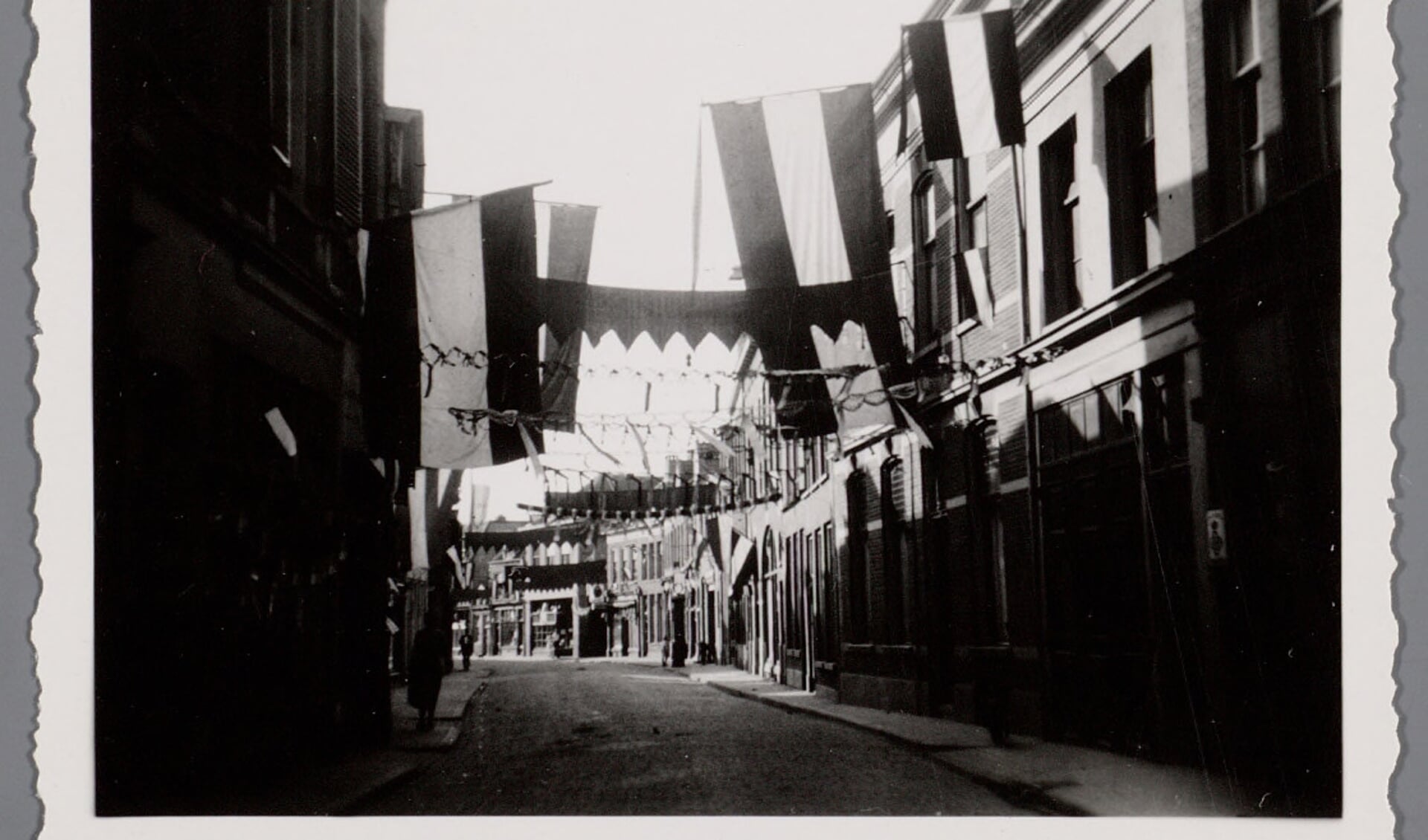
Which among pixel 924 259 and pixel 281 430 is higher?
pixel 924 259

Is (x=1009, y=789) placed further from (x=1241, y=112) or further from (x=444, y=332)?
(x=444, y=332)

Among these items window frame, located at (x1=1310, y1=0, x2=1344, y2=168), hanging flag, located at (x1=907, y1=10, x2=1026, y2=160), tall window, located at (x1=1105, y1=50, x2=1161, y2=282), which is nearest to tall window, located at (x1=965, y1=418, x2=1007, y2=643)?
tall window, located at (x1=1105, y1=50, x2=1161, y2=282)

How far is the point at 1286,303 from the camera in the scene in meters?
9.71

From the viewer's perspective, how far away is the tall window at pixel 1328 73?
9125 mm

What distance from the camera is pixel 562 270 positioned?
1224 centimetres

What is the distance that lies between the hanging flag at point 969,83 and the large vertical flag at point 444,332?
351cm

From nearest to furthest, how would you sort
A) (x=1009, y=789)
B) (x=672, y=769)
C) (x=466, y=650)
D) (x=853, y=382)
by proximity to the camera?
1. (x=1009, y=789)
2. (x=672, y=769)
3. (x=853, y=382)
4. (x=466, y=650)

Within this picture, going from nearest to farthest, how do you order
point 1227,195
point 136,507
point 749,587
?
point 136,507 < point 1227,195 < point 749,587

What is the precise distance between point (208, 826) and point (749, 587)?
23.1 meters

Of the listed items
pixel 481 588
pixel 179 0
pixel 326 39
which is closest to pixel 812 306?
pixel 326 39

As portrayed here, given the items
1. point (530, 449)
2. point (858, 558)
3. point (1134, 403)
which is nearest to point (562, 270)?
point (530, 449)

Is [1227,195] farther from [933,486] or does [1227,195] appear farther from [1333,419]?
[933,486]

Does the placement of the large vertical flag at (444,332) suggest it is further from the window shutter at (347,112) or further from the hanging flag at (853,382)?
the hanging flag at (853,382)

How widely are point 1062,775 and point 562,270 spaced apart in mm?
5790
